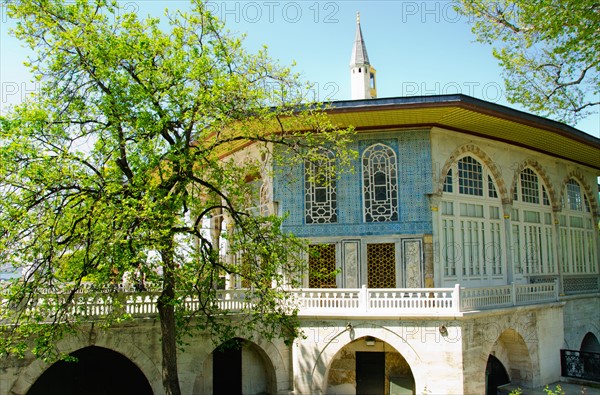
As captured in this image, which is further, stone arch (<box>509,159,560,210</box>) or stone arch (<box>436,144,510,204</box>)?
stone arch (<box>509,159,560,210</box>)

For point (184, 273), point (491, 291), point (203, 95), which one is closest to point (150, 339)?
point (184, 273)

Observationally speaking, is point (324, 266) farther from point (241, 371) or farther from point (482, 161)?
point (482, 161)

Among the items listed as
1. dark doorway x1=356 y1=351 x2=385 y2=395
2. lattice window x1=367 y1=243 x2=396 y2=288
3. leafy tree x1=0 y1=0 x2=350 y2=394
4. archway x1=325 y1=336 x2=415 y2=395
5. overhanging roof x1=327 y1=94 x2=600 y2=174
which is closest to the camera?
leafy tree x1=0 y1=0 x2=350 y2=394

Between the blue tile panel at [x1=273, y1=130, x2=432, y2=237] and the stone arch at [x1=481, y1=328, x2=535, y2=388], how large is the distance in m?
3.18

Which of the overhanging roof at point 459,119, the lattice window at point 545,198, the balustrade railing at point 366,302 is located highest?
the overhanging roof at point 459,119

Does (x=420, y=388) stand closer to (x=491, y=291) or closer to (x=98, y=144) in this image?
(x=491, y=291)

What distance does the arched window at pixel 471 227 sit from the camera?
1341 centimetres

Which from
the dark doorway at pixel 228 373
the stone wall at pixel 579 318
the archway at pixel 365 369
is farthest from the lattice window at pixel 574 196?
the dark doorway at pixel 228 373

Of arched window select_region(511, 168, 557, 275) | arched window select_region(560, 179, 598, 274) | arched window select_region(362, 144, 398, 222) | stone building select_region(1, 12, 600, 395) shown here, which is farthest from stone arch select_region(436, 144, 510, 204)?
arched window select_region(560, 179, 598, 274)

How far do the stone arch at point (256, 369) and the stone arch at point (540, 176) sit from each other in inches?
302

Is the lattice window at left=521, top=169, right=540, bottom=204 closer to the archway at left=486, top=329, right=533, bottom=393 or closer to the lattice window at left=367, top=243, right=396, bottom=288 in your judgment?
the archway at left=486, top=329, right=533, bottom=393

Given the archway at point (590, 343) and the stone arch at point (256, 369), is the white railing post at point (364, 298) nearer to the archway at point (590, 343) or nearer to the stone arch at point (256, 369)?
the stone arch at point (256, 369)

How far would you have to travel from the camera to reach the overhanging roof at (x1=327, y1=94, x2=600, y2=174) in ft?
39.7

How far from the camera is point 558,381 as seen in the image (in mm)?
13789
